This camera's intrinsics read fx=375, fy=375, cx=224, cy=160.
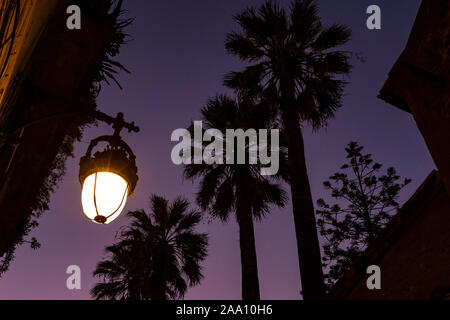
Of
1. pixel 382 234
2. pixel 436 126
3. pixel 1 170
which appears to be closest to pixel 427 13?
pixel 436 126

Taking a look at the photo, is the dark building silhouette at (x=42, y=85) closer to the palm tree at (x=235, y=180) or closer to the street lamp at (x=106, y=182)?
the street lamp at (x=106, y=182)

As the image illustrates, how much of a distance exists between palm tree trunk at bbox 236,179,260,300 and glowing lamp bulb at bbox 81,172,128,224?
932cm

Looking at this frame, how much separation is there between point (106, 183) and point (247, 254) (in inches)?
382

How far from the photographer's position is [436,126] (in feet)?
15.0

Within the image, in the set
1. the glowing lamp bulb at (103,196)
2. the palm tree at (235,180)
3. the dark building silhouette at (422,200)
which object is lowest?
the glowing lamp bulb at (103,196)

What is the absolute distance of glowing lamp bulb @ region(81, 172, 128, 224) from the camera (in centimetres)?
278

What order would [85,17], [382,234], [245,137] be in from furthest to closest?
[245,137]
[382,234]
[85,17]

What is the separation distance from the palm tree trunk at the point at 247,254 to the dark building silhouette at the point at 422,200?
11.6 feet

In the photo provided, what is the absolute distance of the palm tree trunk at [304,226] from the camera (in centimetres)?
849

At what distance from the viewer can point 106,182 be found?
290 centimetres

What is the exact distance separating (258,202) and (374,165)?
15579 millimetres

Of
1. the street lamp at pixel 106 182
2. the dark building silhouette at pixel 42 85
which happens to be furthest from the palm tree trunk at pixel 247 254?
the street lamp at pixel 106 182

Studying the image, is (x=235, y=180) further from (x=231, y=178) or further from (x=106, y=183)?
(x=106, y=183)
